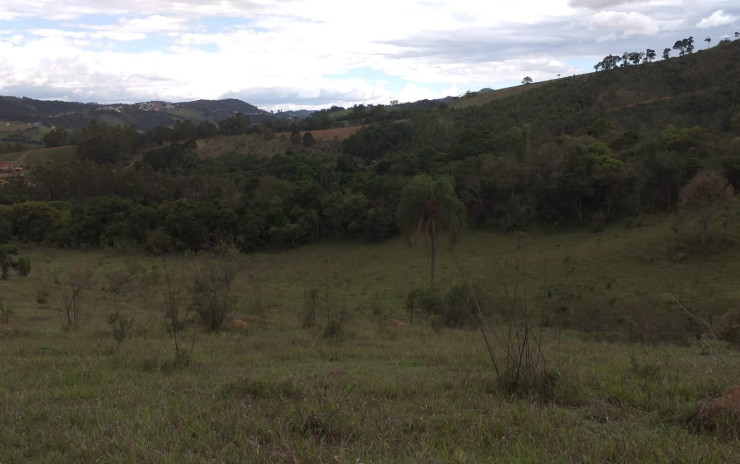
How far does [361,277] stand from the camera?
27.2 meters

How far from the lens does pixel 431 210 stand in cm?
2231

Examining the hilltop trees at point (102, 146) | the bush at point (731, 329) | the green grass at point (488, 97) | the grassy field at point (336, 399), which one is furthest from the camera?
the green grass at point (488, 97)

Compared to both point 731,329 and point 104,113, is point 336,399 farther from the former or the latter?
point 104,113

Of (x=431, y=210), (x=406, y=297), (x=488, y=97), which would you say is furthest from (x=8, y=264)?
(x=488, y=97)

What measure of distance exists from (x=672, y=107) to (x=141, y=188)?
5401 centimetres

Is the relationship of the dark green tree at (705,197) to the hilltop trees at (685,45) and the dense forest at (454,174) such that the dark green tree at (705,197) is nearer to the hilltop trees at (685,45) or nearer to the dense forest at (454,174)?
the dense forest at (454,174)

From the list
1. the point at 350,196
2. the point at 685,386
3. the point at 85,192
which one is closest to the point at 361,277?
the point at 350,196

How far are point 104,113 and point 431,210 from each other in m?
144

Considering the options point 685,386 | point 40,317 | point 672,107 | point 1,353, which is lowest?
point 40,317

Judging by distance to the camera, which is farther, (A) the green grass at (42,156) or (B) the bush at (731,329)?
(A) the green grass at (42,156)

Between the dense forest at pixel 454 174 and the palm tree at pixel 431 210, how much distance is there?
33.0ft

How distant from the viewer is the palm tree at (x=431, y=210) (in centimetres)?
2178

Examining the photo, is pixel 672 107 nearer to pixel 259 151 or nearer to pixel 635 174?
pixel 635 174

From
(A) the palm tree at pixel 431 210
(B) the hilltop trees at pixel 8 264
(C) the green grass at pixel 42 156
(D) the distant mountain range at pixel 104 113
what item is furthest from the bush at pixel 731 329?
(D) the distant mountain range at pixel 104 113
